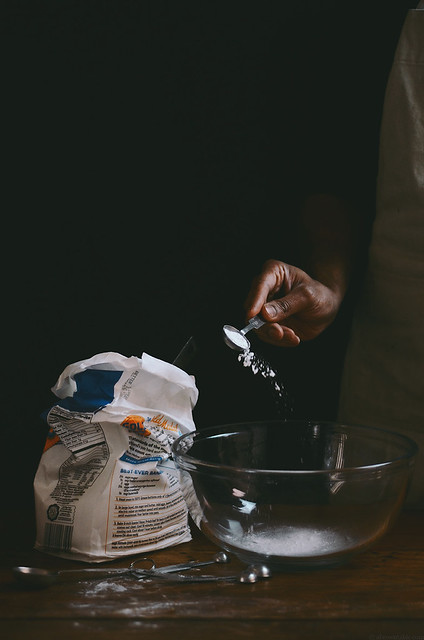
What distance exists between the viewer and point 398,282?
43.3 inches

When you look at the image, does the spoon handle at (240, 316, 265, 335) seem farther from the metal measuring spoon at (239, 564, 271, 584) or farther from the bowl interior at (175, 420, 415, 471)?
the metal measuring spoon at (239, 564, 271, 584)

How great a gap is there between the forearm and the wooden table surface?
474mm

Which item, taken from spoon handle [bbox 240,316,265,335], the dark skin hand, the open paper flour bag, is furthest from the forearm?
the open paper flour bag

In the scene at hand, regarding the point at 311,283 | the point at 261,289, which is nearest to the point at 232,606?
the point at 261,289

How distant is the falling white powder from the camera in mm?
740

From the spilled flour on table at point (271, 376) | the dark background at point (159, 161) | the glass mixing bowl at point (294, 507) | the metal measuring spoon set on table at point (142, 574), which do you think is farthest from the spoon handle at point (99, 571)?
the dark background at point (159, 161)

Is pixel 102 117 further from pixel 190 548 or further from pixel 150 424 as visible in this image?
pixel 190 548

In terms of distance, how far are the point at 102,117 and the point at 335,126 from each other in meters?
0.41

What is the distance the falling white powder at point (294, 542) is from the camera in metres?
0.74

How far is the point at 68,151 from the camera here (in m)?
1.19

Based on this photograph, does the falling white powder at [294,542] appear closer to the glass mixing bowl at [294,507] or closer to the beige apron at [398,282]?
the glass mixing bowl at [294,507]

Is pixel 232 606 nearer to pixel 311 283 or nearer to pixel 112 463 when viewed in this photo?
pixel 112 463

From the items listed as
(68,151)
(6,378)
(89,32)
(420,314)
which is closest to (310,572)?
(420,314)

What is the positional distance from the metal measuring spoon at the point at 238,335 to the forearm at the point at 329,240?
25 centimetres
